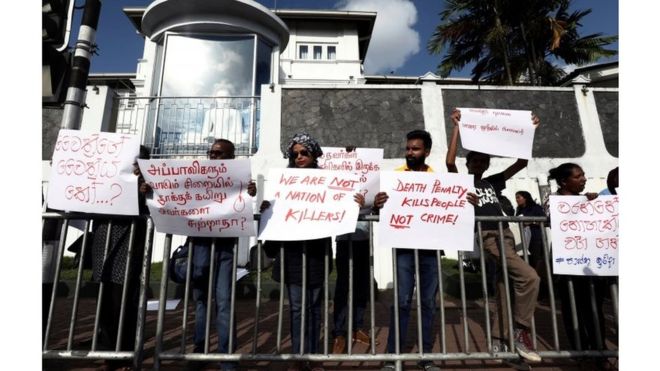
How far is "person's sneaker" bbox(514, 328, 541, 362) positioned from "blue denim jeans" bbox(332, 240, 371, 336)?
1.38 metres

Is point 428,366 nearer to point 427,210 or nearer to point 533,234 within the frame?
point 427,210

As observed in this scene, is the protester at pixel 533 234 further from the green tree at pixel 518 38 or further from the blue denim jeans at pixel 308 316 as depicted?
the green tree at pixel 518 38

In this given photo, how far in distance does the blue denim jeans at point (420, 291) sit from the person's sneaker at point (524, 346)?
682 mm

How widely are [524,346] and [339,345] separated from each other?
1.56 m

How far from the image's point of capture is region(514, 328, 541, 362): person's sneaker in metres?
2.73

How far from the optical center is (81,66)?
136 inches

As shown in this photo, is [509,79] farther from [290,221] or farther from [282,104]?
[290,221]

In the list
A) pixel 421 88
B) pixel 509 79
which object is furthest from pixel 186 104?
pixel 509 79

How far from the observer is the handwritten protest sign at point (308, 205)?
2.76 metres

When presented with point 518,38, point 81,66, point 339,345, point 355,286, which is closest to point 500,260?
point 355,286

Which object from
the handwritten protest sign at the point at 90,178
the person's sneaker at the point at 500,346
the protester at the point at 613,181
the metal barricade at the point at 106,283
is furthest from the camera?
the protester at the point at 613,181

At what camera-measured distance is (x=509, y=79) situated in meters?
13.9

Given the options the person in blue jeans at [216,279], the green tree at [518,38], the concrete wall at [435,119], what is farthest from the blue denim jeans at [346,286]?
the green tree at [518,38]

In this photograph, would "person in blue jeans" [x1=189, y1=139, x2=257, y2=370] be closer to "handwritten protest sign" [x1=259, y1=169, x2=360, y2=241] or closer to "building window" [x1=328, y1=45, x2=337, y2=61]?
"handwritten protest sign" [x1=259, y1=169, x2=360, y2=241]
